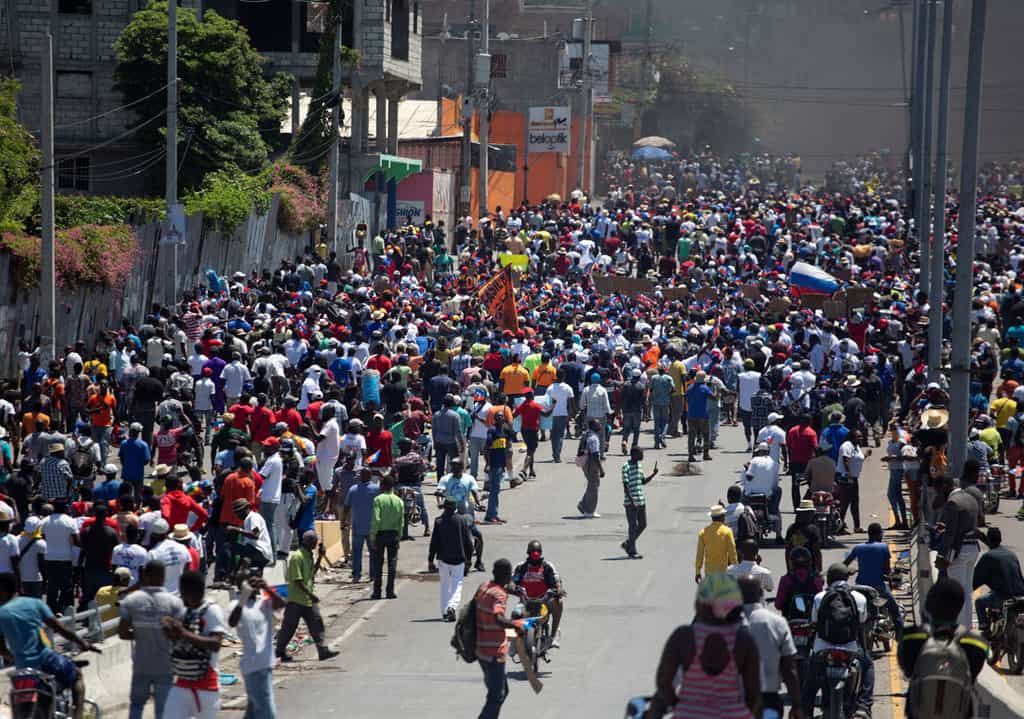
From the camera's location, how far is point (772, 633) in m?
11.4

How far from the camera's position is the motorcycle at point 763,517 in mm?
21359

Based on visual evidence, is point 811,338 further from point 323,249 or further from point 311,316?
point 323,249

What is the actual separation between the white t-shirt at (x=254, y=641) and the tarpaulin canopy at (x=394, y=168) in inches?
1514

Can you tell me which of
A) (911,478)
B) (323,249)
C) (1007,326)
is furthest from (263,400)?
(323,249)

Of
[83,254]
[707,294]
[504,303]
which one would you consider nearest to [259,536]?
[83,254]

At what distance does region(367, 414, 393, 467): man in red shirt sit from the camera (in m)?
22.5

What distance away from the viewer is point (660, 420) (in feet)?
95.7

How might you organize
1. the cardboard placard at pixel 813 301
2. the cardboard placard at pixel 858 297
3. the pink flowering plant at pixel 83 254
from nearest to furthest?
1. the pink flowering plant at pixel 83 254
2. the cardboard placard at pixel 858 297
3. the cardboard placard at pixel 813 301

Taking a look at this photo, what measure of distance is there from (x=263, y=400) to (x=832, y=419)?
6946 mm

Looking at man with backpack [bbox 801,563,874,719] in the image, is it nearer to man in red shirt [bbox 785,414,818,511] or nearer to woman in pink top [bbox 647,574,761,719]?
woman in pink top [bbox 647,574,761,719]

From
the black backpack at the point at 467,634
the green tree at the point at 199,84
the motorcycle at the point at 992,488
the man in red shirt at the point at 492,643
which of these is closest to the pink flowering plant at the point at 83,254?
the green tree at the point at 199,84

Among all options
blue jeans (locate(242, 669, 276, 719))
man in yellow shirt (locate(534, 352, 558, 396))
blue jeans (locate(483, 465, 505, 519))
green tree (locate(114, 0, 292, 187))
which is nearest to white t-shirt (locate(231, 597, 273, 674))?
blue jeans (locate(242, 669, 276, 719))

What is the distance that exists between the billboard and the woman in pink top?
61.3 meters

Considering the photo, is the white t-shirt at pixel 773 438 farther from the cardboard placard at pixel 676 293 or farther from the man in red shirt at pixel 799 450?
the cardboard placard at pixel 676 293
